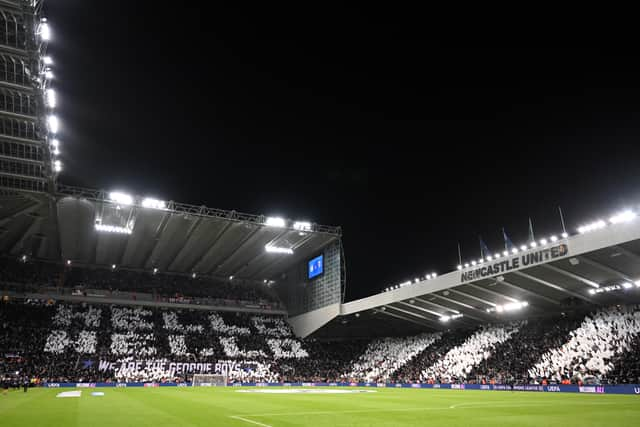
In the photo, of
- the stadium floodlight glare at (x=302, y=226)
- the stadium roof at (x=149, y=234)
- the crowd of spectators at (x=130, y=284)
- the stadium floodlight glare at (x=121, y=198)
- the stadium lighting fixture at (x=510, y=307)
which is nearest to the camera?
the stadium lighting fixture at (x=510, y=307)

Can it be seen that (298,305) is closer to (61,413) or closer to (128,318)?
(128,318)

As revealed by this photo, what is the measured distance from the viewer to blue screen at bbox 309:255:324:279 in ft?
184

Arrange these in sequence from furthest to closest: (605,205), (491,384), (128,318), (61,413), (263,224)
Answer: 1. (128,318)
2. (263,224)
3. (491,384)
4. (605,205)
5. (61,413)

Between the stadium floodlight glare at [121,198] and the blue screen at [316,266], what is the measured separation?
2392 cm

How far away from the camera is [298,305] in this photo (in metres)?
61.8

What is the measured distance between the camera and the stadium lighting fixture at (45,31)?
922 inches

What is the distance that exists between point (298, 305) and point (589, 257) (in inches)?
1572

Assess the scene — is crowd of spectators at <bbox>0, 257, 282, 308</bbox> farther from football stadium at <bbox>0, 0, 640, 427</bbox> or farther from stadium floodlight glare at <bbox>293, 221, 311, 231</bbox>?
stadium floodlight glare at <bbox>293, 221, 311, 231</bbox>

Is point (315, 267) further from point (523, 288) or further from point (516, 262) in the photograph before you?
point (516, 262)

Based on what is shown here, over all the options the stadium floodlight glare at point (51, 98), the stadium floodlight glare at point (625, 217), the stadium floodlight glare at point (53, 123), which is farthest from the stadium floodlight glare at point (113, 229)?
the stadium floodlight glare at point (625, 217)

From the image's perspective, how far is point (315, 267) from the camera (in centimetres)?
5759

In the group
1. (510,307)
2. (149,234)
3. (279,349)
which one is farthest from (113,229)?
(510,307)

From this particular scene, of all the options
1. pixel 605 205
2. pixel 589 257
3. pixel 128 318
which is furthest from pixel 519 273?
pixel 128 318

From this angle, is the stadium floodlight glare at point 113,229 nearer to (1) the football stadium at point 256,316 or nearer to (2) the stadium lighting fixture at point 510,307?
(1) the football stadium at point 256,316
